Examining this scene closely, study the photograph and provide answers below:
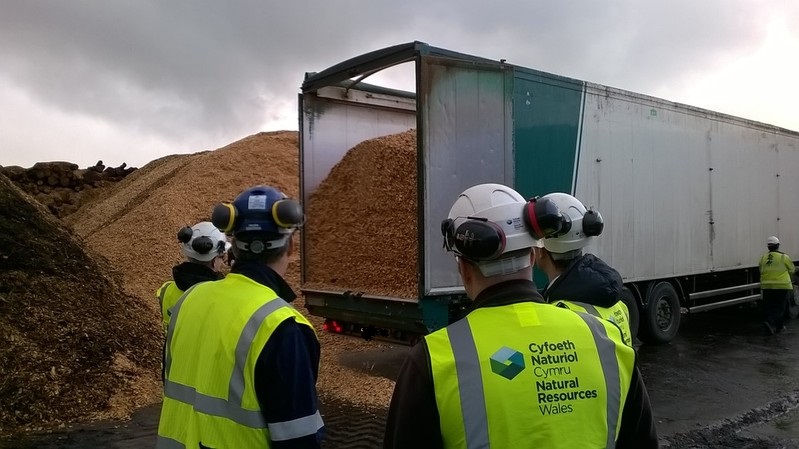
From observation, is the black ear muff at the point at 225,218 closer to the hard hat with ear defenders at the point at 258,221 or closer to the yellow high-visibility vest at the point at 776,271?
the hard hat with ear defenders at the point at 258,221

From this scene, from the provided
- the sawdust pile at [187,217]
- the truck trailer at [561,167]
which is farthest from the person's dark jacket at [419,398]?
the sawdust pile at [187,217]

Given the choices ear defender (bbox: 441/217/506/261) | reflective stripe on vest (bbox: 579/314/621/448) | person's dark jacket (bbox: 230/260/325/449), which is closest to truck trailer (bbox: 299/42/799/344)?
person's dark jacket (bbox: 230/260/325/449)

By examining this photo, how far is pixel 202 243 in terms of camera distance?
15.1 ft

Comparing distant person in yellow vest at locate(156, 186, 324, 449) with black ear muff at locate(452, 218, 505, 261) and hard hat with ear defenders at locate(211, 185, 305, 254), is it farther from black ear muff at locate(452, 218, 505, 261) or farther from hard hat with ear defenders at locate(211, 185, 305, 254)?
black ear muff at locate(452, 218, 505, 261)

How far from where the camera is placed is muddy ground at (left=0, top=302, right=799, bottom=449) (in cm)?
555

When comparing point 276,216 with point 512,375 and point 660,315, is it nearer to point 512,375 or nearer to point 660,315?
point 512,375

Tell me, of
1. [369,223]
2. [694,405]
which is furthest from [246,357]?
[694,405]

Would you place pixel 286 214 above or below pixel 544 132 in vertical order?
below

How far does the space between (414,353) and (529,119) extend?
542 centimetres

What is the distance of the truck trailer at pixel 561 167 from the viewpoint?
5.85 metres

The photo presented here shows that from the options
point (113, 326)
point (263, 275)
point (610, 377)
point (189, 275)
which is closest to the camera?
point (610, 377)

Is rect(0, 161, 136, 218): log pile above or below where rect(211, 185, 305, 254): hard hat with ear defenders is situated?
above

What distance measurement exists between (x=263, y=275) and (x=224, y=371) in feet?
1.26

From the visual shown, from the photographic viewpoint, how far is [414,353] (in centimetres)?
164
